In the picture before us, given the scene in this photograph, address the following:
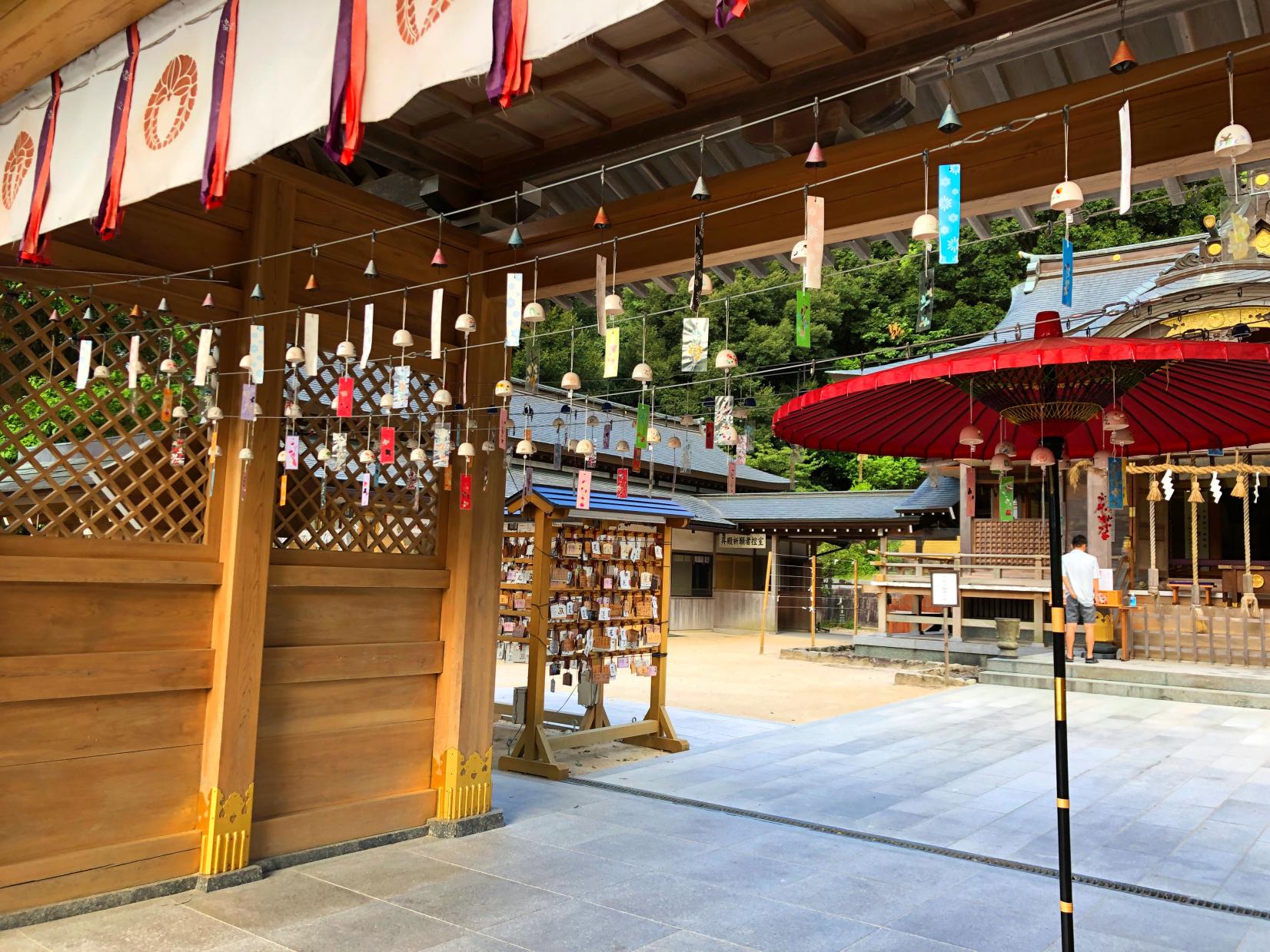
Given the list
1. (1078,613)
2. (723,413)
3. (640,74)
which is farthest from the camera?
(1078,613)

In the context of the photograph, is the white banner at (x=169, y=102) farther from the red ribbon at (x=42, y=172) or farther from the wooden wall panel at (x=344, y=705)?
the wooden wall panel at (x=344, y=705)

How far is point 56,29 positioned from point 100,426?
2124mm

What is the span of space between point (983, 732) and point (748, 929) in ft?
19.9

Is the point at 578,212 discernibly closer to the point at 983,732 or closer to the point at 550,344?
the point at 983,732

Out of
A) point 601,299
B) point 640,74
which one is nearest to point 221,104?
point 601,299

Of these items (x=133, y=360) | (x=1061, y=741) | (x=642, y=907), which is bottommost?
(x=642, y=907)

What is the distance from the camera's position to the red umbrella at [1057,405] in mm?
2557

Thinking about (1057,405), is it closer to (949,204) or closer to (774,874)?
(949,204)

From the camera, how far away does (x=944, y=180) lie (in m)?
2.64

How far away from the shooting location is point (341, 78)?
2.07 metres

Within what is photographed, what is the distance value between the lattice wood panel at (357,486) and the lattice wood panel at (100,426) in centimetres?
51

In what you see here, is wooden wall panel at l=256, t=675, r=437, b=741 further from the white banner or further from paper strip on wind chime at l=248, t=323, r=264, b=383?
the white banner

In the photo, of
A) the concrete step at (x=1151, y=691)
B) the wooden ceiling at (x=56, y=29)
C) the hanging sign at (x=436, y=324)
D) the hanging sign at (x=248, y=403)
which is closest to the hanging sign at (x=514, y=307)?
the hanging sign at (x=436, y=324)

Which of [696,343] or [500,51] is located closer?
[500,51]
